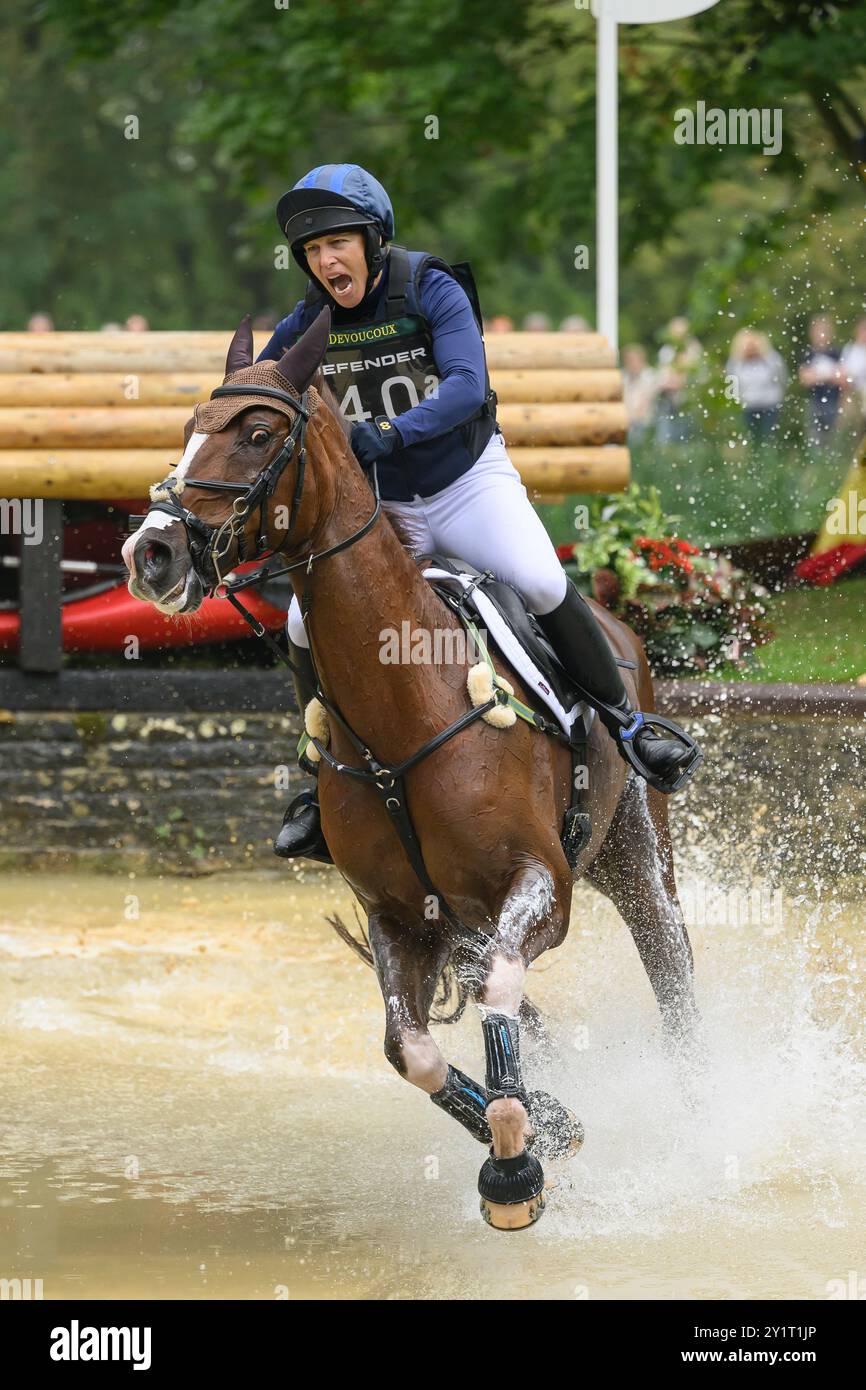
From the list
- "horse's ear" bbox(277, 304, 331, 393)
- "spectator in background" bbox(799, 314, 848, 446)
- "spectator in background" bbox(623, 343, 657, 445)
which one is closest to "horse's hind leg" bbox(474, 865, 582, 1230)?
"horse's ear" bbox(277, 304, 331, 393)

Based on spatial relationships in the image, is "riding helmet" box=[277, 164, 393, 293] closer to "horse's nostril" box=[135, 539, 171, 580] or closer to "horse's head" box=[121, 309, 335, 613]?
"horse's head" box=[121, 309, 335, 613]

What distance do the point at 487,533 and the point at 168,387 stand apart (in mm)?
5007

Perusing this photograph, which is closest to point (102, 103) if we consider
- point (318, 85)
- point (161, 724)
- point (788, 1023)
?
point (318, 85)

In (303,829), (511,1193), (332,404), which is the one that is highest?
(332,404)

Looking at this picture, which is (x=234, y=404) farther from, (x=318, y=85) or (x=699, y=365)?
(x=318, y=85)

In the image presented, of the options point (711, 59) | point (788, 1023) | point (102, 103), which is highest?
point (102, 103)

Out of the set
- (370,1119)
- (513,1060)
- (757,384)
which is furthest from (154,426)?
(757,384)

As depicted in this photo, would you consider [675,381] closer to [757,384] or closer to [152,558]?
[757,384]

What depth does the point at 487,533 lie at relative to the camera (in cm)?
532

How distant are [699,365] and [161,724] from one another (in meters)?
6.34

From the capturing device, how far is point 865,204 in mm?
19719

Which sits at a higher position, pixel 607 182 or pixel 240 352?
pixel 607 182

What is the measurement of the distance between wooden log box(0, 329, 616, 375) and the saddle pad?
502 centimetres

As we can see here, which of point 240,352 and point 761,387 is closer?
point 240,352
